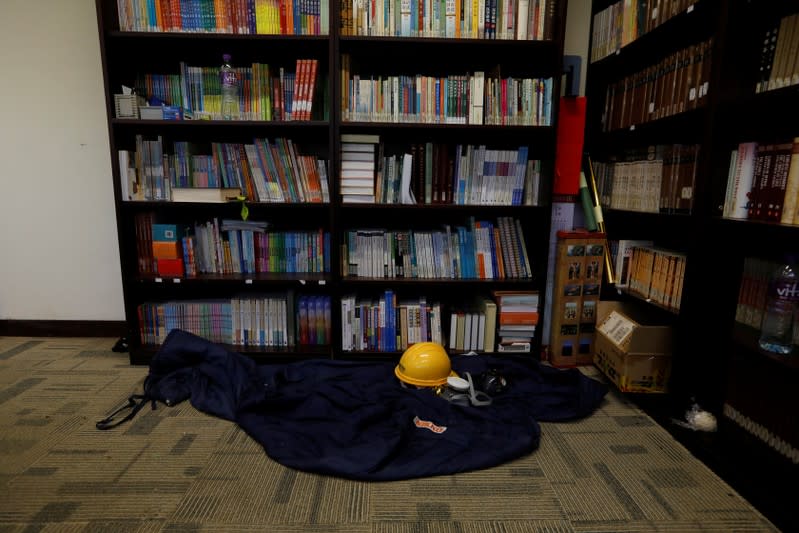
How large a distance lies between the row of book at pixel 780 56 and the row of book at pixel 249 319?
2107 mm

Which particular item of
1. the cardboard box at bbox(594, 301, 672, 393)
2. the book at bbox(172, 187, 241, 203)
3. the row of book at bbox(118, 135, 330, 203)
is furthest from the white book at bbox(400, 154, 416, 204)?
the cardboard box at bbox(594, 301, 672, 393)

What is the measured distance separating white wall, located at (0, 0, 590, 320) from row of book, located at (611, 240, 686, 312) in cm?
120

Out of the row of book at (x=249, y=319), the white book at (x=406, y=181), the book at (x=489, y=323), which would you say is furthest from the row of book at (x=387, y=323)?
the white book at (x=406, y=181)

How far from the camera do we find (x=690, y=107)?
6.06 ft

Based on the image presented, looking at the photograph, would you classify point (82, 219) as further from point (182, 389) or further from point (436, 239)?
point (436, 239)

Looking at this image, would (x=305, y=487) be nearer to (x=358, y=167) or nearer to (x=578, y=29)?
(x=358, y=167)

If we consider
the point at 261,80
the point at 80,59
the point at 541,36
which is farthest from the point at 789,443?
Result: the point at 80,59

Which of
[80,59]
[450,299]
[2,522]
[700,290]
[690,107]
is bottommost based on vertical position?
[2,522]

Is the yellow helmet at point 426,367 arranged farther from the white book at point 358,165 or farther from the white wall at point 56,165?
the white wall at point 56,165

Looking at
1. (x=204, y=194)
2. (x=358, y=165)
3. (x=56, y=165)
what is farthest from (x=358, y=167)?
(x=56, y=165)

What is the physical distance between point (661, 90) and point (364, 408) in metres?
1.98

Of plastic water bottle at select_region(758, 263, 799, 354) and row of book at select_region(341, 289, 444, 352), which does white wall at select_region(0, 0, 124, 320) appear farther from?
plastic water bottle at select_region(758, 263, 799, 354)

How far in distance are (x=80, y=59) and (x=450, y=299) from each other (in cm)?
256

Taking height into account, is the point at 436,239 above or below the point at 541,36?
below
